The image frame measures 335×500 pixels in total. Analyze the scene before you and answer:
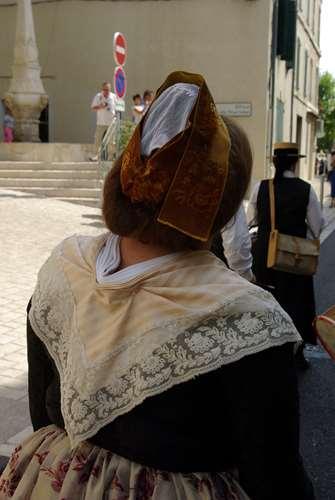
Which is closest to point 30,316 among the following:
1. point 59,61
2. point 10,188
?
point 10,188

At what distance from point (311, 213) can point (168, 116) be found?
12.2 feet

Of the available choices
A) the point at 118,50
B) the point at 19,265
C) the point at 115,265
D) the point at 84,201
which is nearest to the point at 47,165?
the point at 84,201

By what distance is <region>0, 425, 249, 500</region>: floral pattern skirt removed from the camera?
1.26m

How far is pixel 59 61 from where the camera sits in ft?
71.0

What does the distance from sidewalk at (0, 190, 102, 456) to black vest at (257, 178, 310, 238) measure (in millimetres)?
2085

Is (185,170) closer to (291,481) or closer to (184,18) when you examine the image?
(291,481)

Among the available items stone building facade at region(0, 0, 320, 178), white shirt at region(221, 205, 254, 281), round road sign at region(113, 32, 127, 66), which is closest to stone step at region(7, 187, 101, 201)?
round road sign at region(113, 32, 127, 66)

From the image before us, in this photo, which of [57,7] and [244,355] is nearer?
[244,355]

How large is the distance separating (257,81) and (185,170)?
1942 centimetres

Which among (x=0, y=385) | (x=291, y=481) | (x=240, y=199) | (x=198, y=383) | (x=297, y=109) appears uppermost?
(x=297, y=109)

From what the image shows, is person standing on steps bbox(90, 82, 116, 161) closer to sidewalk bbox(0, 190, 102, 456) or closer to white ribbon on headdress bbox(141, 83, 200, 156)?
sidewalk bbox(0, 190, 102, 456)

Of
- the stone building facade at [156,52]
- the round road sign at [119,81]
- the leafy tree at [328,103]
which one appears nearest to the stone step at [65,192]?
the round road sign at [119,81]

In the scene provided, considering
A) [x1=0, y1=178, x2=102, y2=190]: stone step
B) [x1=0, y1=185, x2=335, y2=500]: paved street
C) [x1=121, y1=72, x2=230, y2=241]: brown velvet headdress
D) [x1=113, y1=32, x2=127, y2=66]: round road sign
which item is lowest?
[x1=0, y1=185, x2=335, y2=500]: paved street

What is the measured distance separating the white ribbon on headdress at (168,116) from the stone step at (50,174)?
46.4 feet
